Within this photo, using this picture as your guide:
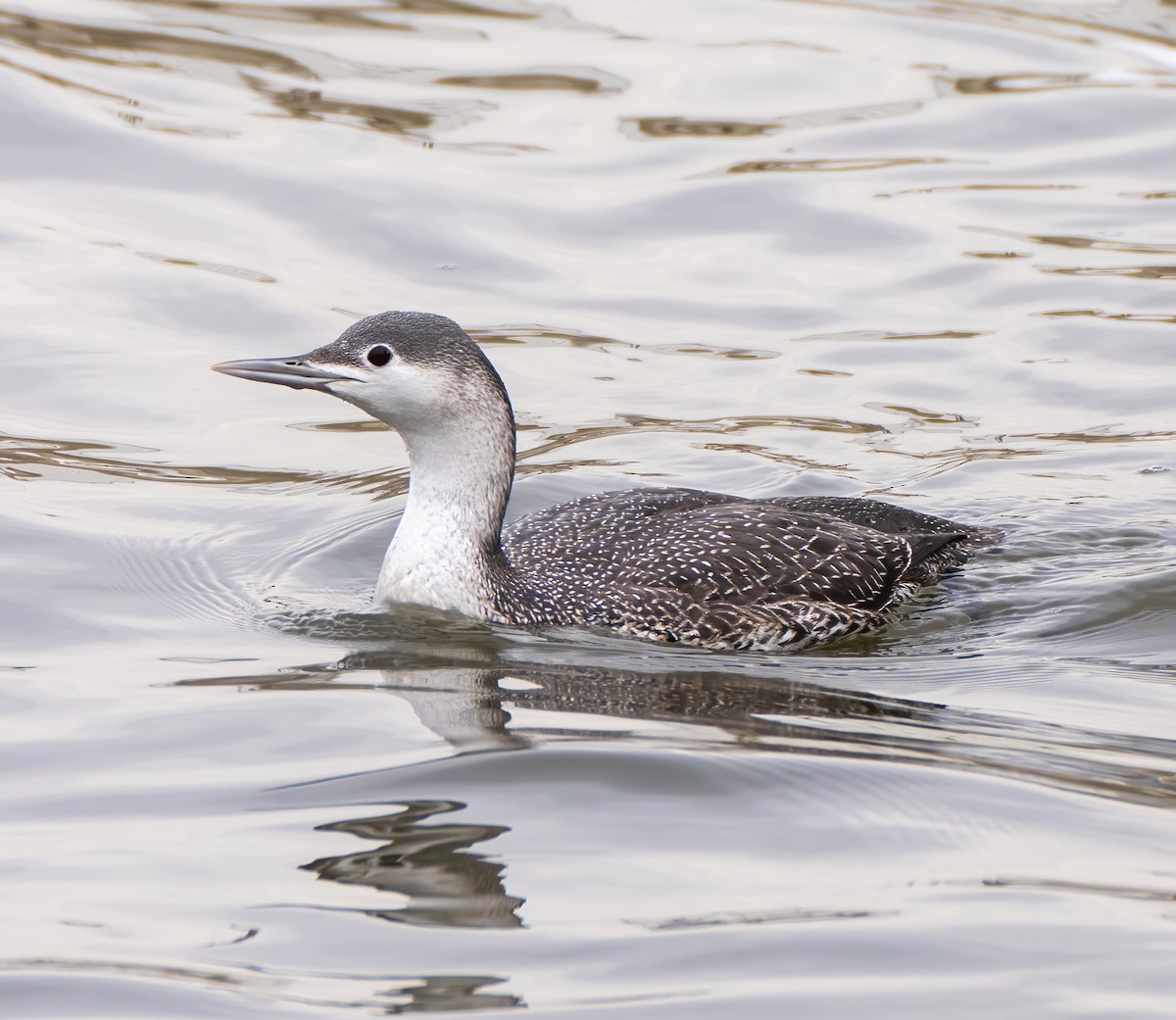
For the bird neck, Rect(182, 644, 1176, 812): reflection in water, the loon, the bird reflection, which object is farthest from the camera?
the bird neck

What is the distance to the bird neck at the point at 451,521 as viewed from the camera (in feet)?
25.3

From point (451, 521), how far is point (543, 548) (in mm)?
531

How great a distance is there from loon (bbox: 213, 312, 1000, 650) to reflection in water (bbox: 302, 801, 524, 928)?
235cm

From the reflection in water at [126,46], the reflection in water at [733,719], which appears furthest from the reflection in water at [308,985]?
the reflection in water at [126,46]

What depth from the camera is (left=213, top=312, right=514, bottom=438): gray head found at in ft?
24.3

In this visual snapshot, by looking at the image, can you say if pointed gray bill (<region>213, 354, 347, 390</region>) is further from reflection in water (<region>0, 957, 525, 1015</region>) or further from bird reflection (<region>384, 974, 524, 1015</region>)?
bird reflection (<region>384, 974, 524, 1015</region>)

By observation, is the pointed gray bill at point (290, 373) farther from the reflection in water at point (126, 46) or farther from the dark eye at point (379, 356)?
the reflection in water at point (126, 46)

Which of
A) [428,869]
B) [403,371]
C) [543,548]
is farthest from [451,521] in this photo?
[428,869]

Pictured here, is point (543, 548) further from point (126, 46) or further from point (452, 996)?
point (126, 46)

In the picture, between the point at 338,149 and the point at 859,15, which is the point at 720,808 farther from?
the point at 859,15

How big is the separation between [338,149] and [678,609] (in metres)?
7.42

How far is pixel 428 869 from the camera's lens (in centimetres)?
501

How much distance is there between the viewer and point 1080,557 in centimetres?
877

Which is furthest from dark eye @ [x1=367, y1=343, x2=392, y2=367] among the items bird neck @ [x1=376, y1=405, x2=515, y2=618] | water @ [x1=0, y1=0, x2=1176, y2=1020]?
water @ [x1=0, y1=0, x2=1176, y2=1020]
